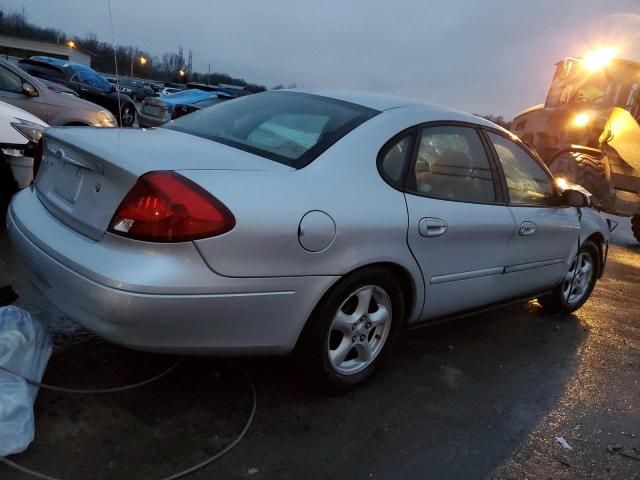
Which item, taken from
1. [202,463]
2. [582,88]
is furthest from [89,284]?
[582,88]

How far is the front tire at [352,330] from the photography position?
106 inches

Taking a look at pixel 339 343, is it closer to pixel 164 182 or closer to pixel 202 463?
pixel 202 463

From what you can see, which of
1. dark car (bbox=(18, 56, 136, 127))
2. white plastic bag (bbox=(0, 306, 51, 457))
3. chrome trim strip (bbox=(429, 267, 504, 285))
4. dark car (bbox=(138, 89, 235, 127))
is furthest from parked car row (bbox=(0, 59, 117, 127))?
dark car (bbox=(18, 56, 136, 127))

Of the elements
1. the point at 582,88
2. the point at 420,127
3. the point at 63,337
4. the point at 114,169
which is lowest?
the point at 63,337

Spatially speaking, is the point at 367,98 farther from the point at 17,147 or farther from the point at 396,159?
the point at 17,147

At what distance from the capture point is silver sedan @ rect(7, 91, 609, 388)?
89.2 inches

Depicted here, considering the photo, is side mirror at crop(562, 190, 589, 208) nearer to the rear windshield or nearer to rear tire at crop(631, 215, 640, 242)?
the rear windshield

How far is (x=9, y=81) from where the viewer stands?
7.61 m

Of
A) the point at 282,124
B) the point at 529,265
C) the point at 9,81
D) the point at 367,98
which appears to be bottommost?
the point at 529,265

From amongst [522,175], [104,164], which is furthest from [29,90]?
[522,175]

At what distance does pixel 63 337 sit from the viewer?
10.8 feet

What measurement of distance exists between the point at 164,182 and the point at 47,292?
Answer: 2.70 ft

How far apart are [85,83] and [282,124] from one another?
15.4 meters

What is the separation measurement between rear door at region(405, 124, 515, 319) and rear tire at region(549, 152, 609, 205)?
20.0ft
